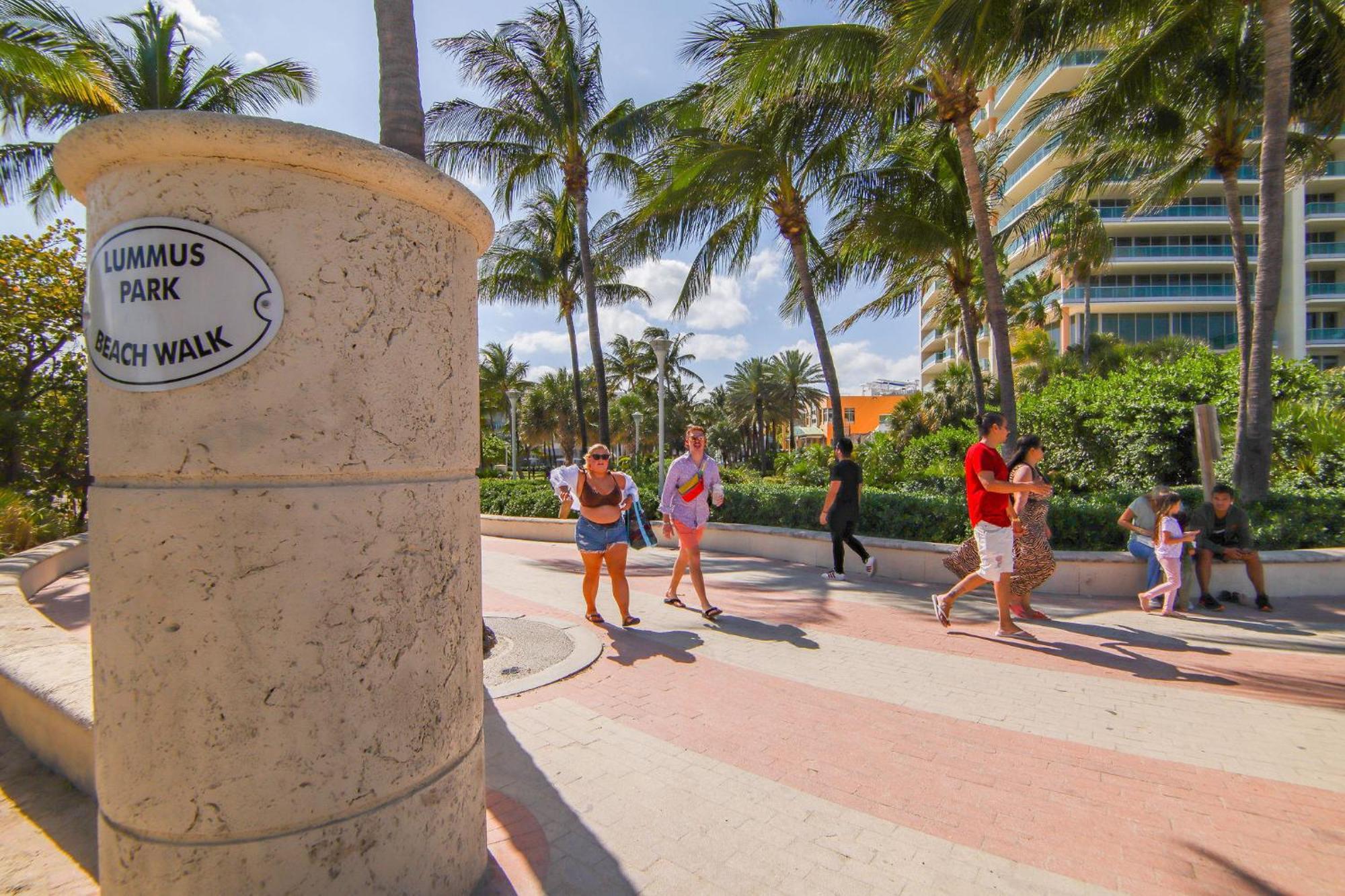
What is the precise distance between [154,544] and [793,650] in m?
4.50

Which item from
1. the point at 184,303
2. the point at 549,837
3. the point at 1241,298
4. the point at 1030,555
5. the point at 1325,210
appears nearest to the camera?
the point at 184,303

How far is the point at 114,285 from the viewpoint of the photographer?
1884mm

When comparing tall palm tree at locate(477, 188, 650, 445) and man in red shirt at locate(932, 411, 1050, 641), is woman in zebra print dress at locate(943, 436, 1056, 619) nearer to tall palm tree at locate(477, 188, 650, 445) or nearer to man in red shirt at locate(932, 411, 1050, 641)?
man in red shirt at locate(932, 411, 1050, 641)

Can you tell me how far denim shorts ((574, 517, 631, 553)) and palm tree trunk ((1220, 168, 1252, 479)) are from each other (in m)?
7.96

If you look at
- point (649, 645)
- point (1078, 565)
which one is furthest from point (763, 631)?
point (1078, 565)

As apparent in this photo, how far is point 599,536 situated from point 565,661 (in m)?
1.23

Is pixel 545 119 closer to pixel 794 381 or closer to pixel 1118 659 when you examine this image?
pixel 1118 659

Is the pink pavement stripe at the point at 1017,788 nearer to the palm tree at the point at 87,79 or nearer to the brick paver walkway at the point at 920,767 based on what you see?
the brick paver walkway at the point at 920,767

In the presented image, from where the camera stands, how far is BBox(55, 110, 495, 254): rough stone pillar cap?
5.95 feet

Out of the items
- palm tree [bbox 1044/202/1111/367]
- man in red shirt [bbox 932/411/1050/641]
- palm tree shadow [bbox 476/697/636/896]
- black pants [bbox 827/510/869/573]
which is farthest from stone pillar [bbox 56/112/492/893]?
palm tree [bbox 1044/202/1111/367]

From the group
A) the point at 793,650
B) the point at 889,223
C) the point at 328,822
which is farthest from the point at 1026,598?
the point at 889,223

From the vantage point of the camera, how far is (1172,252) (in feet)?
148

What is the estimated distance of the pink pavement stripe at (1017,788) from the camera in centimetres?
266

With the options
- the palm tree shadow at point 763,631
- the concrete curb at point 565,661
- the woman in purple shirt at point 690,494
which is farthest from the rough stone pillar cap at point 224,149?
the woman in purple shirt at point 690,494
